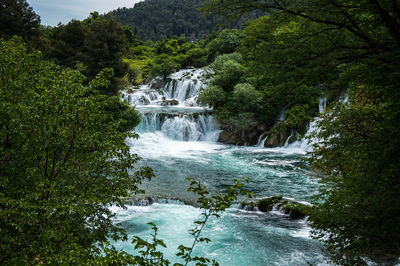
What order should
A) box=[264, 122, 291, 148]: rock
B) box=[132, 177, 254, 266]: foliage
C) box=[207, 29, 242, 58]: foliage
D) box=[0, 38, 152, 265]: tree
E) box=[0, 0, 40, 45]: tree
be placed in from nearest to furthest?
box=[132, 177, 254, 266]: foliage → box=[0, 38, 152, 265]: tree → box=[0, 0, 40, 45]: tree → box=[264, 122, 291, 148]: rock → box=[207, 29, 242, 58]: foliage

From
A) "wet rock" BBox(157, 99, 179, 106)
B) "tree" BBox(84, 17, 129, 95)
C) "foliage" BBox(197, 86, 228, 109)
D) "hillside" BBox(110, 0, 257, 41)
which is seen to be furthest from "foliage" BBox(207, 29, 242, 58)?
"hillside" BBox(110, 0, 257, 41)

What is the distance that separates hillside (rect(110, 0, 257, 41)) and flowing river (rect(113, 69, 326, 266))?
286ft

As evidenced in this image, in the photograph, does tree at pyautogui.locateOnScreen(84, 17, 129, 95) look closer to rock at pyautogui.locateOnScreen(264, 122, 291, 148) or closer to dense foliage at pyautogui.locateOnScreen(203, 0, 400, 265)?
rock at pyautogui.locateOnScreen(264, 122, 291, 148)

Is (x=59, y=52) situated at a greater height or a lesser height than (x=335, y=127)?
greater

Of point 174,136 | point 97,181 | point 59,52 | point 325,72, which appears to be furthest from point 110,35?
point 325,72

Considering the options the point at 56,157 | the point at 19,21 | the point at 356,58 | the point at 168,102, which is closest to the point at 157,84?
the point at 168,102

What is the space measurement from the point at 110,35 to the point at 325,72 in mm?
19441

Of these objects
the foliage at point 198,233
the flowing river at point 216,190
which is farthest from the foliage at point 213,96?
the foliage at point 198,233

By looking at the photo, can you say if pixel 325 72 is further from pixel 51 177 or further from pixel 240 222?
pixel 240 222

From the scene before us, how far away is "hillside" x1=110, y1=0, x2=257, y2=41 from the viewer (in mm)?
108875

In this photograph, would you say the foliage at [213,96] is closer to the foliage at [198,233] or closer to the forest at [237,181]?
the forest at [237,181]

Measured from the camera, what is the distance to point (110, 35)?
20.3 m

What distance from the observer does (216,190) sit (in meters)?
13.2

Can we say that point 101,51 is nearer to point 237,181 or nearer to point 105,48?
point 105,48
